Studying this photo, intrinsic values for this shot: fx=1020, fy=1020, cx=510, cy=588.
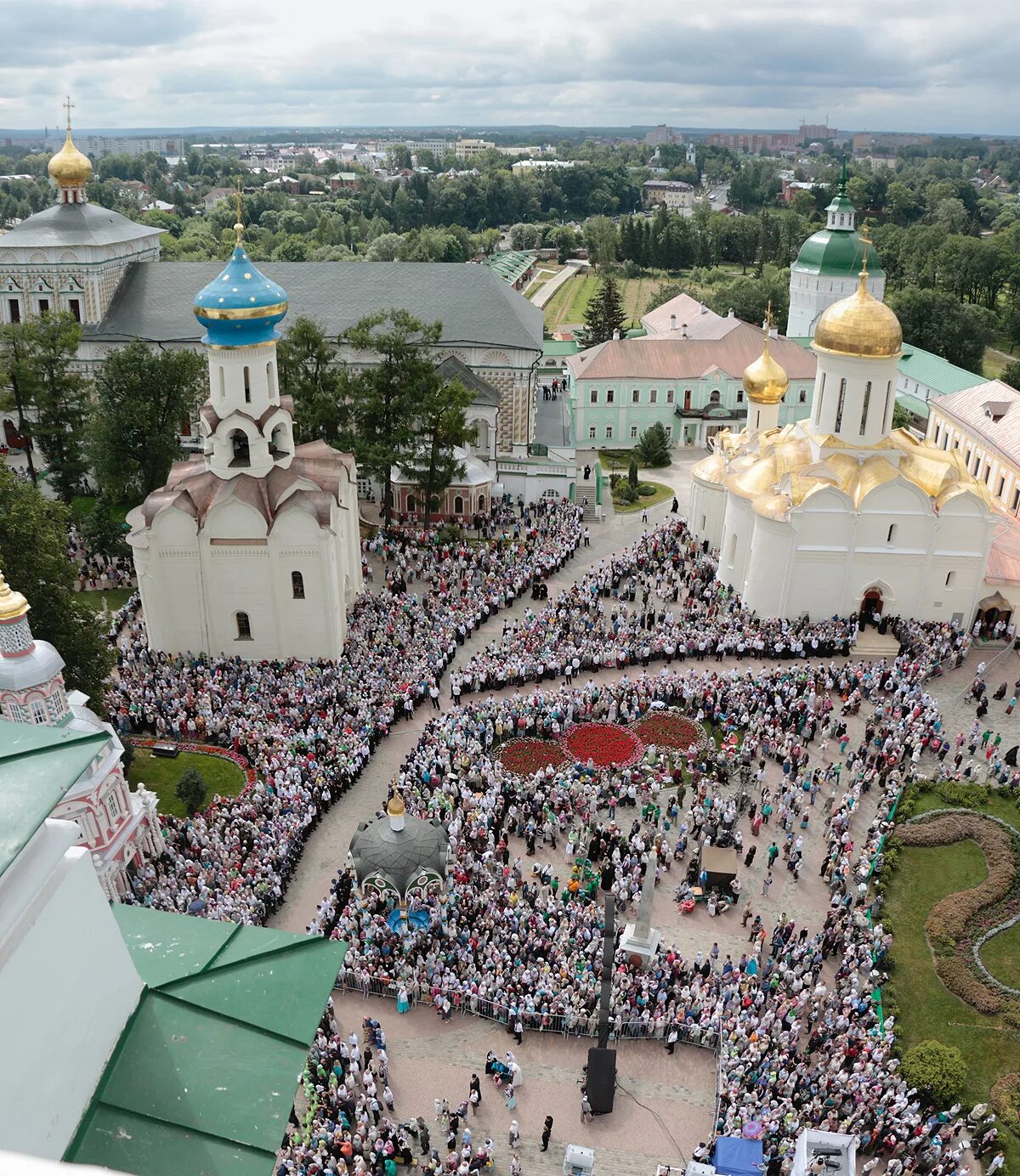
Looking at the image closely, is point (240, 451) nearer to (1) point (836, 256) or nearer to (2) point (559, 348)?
(2) point (559, 348)

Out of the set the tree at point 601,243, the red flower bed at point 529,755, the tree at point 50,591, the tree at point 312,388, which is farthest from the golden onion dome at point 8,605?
the tree at point 601,243

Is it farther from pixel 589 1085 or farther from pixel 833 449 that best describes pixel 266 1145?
pixel 833 449

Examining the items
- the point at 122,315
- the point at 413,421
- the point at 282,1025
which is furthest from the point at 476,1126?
the point at 122,315

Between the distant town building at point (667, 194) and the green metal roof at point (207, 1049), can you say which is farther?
the distant town building at point (667, 194)

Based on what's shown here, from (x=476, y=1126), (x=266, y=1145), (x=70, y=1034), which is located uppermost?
(x=70, y=1034)

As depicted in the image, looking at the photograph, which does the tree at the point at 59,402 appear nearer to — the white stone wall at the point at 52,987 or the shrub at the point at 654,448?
the shrub at the point at 654,448

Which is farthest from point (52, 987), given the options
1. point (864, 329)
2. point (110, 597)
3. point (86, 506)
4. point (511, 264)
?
point (511, 264)

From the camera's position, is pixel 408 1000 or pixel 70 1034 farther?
pixel 408 1000
